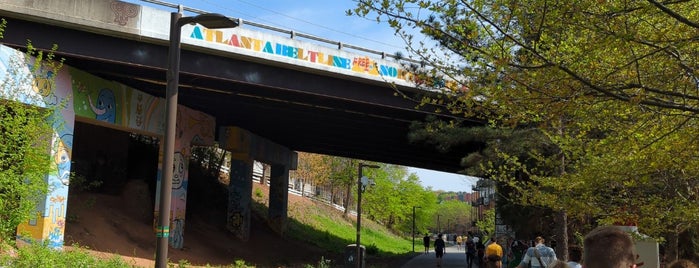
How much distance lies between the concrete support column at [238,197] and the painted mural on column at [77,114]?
545cm

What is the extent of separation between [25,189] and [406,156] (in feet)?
100

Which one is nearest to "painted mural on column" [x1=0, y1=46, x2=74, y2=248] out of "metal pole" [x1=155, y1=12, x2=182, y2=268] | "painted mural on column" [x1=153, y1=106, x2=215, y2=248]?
"painted mural on column" [x1=153, y1=106, x2=215, y2=248]

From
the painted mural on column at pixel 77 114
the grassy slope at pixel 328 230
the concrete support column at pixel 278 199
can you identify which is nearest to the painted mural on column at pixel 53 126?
the painted mural on column at pixel 77 114

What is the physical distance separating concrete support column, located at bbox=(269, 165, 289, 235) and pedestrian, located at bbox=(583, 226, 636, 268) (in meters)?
32.6

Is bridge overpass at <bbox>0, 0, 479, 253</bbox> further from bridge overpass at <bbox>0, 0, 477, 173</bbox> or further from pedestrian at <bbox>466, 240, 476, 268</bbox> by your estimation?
pedestrian at <bbox>466, 240, 476, 268</bbox>

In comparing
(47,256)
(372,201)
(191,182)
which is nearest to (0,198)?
(47,256)

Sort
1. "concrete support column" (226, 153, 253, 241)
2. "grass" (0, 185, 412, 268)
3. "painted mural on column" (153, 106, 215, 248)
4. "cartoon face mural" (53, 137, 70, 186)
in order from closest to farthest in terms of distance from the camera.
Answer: "grass" (0, 185, 412, 268) → "cartoon face mural" (53, 137, 70, 186) → "painted mural on column" (153, 106, 215, 248) → "concrete support column" (226, 153, 253, 241)

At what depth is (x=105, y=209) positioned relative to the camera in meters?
23.5

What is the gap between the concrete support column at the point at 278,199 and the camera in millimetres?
35594

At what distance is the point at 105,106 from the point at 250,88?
4.43 m

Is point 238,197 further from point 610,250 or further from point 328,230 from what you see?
point 610,250

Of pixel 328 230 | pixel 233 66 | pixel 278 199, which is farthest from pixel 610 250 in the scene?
pixel 328 230

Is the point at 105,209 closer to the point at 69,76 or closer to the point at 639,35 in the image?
the point at 69,76

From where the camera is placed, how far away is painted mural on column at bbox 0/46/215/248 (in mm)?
15945
